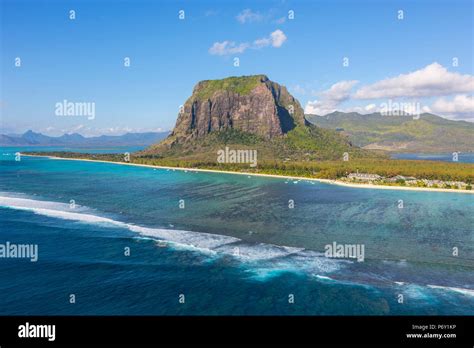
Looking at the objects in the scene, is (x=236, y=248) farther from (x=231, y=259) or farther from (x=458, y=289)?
(x=458, y=289)

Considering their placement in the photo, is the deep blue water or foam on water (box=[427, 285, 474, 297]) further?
foam on water (box=[427, 285, 474, 297])

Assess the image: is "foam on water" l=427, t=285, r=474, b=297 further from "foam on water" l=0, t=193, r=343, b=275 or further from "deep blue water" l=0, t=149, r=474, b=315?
"foam on water" l=0, t=193, r=343, b=275

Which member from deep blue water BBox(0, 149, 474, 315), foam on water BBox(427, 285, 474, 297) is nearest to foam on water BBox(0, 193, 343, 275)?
deep blue water BBox(0, 149, 474, 315)

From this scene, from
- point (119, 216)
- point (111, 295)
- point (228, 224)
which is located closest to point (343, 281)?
point (111, 295)

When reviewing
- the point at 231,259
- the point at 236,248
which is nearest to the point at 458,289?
the point at 231,259

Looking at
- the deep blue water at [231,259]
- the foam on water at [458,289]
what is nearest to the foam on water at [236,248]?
the deep blue water at [231,259]

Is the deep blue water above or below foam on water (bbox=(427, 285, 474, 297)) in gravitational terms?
above

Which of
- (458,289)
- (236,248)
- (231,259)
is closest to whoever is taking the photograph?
(458,289)

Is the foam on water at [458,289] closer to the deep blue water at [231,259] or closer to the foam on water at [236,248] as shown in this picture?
the deep blue water at [231,259]

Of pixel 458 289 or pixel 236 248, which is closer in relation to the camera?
pixel 458 289

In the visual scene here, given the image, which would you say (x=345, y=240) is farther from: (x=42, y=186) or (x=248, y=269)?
(x=42, y=186)
